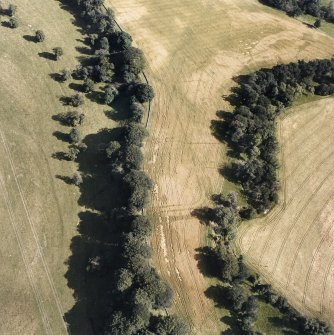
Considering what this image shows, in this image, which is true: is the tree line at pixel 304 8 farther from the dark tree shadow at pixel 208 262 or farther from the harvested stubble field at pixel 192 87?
the dark tree shadow at pixel 208 262

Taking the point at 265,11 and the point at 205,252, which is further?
the point at 265,11

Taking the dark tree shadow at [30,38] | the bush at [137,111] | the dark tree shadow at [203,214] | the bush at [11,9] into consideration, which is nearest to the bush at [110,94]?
the bush at [137,111]

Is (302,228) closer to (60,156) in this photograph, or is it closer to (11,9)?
(60,156)

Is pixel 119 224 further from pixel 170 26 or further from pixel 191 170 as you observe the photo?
pixel 170 26

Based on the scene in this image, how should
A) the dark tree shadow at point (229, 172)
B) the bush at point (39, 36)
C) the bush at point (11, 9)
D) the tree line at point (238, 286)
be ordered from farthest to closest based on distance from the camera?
1. the bush at point (11, 9)
2. the bush at point (39, 36)
3. the dark tree shadow at point (229, 172)
4. the tree line at point (238, 286)

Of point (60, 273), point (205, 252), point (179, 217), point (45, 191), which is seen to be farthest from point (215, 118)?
point (60, 273)

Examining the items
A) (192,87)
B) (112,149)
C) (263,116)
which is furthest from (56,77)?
(263,116)
